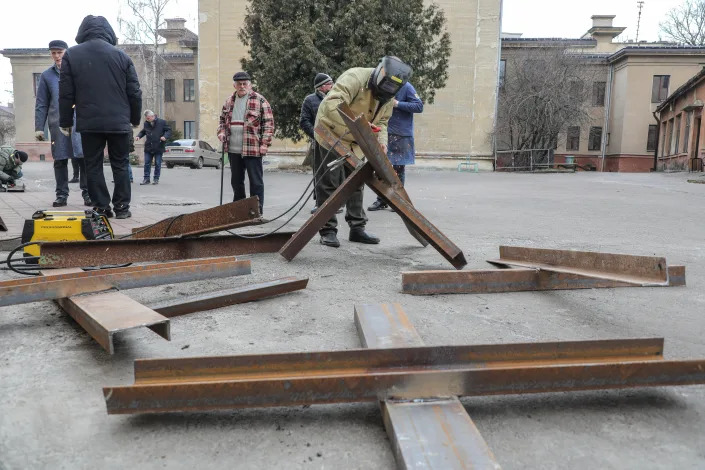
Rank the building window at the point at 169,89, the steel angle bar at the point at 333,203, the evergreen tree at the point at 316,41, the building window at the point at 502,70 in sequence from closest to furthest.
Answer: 1. the steel angle bar at the point at 333,203
2. the evergreen tree at the point at 316,41
3. the building window at the point at 502,70
4. the building window at the point at 169,89

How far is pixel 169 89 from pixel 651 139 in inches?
1457

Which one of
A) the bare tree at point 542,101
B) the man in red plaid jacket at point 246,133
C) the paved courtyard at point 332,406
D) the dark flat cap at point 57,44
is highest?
the bare tree at point 542,101

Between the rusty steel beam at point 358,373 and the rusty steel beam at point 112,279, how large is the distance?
113 cm

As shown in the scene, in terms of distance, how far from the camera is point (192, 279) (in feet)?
11.1

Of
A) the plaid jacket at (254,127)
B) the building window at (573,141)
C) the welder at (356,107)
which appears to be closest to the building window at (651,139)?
the building window at (573,141)

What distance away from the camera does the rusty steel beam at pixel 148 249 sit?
3.59 m

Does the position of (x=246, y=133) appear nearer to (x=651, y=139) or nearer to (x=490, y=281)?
(x=490, y=281)

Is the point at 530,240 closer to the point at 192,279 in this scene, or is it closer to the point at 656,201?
the point at 192,279

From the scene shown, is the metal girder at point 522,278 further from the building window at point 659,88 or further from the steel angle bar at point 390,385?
the building window at point 659,88

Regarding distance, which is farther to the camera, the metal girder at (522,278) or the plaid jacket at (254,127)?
the plaid jacket at (254,127)

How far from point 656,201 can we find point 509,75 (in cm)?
2954

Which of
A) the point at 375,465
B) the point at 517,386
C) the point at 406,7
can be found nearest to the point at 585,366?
the point at 517,386

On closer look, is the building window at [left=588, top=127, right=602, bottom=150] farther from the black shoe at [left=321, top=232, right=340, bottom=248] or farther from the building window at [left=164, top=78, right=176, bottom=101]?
the black shoe at [left=321, top=232, right=340, bottom=248]

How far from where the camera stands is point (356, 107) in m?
4.89
